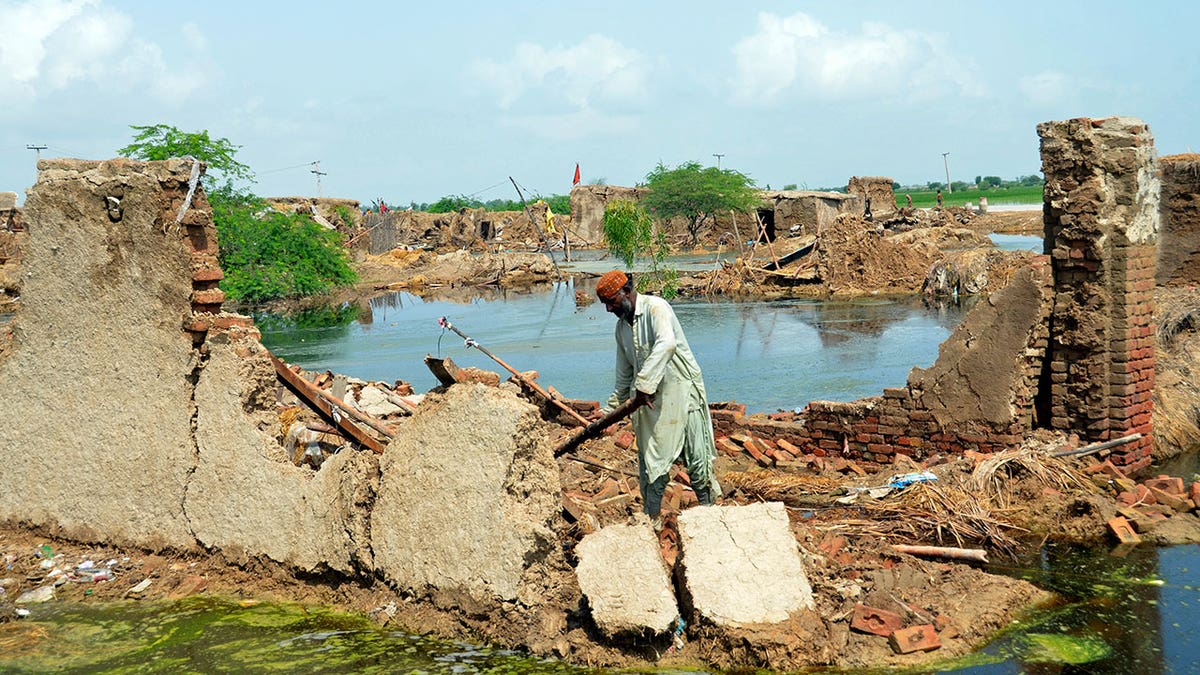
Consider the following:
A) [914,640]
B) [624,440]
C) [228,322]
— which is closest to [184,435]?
[228,322]

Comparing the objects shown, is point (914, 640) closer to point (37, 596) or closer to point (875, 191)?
point (37, 596)

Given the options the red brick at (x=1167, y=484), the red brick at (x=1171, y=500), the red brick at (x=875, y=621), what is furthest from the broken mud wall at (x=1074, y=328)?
the red brick at (x=875, y=621)

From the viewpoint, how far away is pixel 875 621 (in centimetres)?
497

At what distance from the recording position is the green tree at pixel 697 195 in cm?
4272

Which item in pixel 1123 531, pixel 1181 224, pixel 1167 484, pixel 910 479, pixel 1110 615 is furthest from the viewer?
pixel 1181 224

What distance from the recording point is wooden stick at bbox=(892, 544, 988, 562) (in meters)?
5.90

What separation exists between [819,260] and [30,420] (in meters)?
23.9

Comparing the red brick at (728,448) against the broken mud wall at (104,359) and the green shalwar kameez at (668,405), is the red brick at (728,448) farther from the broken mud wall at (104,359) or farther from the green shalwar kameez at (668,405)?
the broken mud wall at (104,359)

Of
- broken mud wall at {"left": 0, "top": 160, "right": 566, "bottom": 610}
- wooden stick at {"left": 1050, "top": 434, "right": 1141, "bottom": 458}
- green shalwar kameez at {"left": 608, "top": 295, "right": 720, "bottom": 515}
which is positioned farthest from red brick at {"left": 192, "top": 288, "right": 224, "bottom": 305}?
wooden stick at {"left": 1050, "top": 434, "right": 1141, "bottom": 458}

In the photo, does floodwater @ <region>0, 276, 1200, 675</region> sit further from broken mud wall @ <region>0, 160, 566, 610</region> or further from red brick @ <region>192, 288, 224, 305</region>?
red brick @ <region>192, 288, 224, 305</region>

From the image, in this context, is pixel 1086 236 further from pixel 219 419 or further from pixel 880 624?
pixel 219 419

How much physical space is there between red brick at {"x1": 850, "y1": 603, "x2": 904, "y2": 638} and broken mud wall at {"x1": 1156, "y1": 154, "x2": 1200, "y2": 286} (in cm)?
1180

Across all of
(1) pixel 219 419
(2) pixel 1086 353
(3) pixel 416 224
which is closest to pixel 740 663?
(1) pixel 219 419

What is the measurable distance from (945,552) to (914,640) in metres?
1.20
